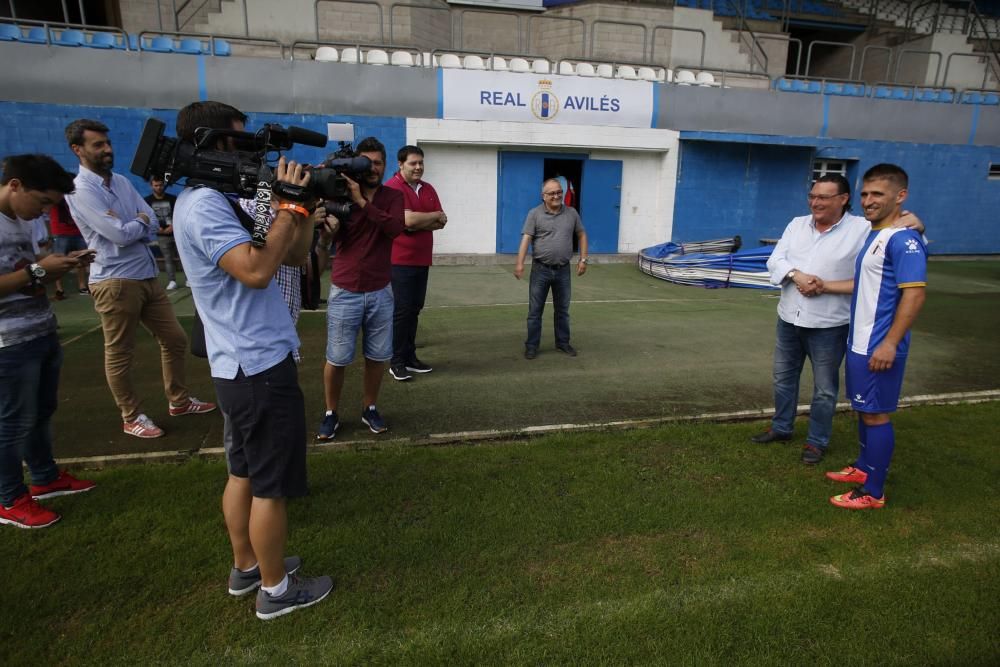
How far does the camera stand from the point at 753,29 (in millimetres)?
17547

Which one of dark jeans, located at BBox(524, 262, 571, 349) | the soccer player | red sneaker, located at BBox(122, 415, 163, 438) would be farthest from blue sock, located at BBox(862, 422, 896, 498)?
red sneaker, located at BBox(122, 415, 163, 438)

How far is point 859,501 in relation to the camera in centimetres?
320

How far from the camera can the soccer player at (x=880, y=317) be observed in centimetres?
295

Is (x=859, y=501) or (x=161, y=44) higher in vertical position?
(x=161, y=44)

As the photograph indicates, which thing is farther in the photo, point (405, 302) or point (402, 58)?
point (402, 58)

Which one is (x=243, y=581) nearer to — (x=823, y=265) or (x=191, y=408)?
(x=191, y=408)

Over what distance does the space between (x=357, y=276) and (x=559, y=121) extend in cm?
1020

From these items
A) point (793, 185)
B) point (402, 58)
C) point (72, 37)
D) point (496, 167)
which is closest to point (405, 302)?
point (496, 167)

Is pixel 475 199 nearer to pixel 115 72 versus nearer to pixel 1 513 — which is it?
pixel 115 72

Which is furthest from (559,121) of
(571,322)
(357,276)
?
(357,276)

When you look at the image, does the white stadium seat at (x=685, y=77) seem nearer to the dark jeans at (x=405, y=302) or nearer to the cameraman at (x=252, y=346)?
the dark jeans at (x=405, y=302)

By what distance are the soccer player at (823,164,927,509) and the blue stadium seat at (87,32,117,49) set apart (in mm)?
12790

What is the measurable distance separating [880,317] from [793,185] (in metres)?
13.1

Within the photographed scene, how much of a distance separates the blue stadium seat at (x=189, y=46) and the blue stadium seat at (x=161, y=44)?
13cm
